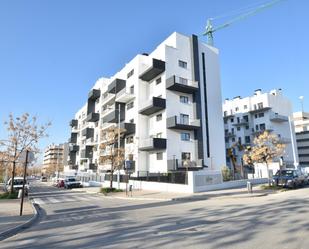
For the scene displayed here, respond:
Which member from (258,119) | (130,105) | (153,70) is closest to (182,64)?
(153,70)

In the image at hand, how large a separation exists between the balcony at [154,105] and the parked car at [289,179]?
647 inches

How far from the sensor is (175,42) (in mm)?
39219

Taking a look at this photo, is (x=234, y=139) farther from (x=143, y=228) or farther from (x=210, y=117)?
(x=143, y=228)

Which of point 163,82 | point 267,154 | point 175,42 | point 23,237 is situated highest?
point 175,42

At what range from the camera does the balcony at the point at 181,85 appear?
35.7 meters

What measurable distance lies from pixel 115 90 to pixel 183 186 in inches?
986

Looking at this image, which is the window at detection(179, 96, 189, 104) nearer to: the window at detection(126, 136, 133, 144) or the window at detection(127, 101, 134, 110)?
the window at detection(127, 101, 134, 110)

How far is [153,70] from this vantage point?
3772cm

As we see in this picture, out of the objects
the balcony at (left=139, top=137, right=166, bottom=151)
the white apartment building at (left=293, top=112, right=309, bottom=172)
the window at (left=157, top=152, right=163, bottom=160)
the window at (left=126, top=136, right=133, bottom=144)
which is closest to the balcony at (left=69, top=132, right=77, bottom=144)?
the window at (left=126, top=136, right=133, bottom=144)

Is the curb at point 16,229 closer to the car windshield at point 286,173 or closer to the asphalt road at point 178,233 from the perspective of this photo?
the asphalt road at point 178,233

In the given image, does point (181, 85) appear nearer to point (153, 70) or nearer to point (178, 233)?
point (153, 70)

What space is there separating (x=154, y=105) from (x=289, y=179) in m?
17.9

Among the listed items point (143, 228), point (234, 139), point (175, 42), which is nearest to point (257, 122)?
point (234, 139)

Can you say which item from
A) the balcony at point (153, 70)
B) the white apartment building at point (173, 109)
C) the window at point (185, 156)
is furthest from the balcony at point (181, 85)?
the window at point (185, 156)
